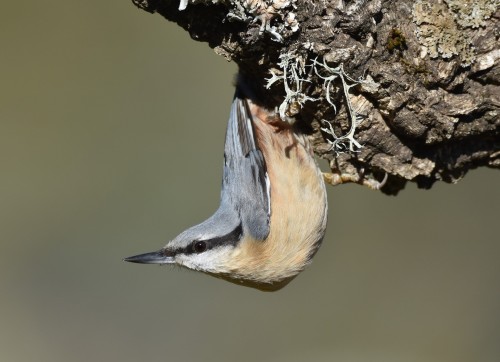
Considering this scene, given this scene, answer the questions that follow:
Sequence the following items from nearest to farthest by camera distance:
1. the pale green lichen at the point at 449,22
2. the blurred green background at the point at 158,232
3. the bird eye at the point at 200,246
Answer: the pale green lichen at the point at 449,22, the bird eye at the point at 200,246, the blurred green background at the point at 158,232

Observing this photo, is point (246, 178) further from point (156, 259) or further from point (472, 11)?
point (472, 11)

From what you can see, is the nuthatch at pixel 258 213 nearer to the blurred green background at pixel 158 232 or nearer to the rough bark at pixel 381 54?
the rough bark at pixel 381 54

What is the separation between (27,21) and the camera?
682 cm

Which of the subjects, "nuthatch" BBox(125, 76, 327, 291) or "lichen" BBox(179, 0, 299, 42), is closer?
"lichen" BBox(179, 0, 299, 42)

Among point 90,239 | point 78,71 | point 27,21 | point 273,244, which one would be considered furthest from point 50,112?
point 273,244

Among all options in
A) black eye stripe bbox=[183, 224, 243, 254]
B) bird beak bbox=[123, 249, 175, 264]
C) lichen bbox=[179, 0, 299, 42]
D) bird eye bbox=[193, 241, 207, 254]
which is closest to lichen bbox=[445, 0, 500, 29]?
lichen bbox=[179, 0, 299, 42]

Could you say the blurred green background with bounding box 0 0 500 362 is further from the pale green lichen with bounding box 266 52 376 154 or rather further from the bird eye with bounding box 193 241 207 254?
the pale green lichen with bounding box 266 52 376 154

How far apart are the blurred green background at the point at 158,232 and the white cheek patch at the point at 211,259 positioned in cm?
285

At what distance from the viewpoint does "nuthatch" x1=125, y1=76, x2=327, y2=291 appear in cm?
351

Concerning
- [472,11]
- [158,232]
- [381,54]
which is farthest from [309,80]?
[158,232]

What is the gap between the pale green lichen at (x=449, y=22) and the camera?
113 inches

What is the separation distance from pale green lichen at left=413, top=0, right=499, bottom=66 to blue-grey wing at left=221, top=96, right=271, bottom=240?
3.39ft

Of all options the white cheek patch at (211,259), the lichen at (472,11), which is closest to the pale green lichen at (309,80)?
the lichen at (472,11)

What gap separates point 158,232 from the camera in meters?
6.39
